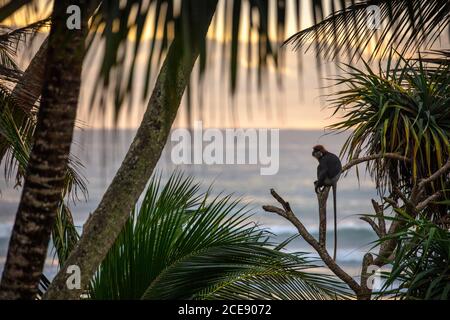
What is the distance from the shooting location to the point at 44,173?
330cm

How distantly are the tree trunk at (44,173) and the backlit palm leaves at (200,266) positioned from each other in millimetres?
1125

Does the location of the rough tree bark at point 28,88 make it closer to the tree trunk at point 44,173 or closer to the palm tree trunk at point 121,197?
the palm tree trunk at point 121,197

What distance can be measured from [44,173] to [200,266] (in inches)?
59.9

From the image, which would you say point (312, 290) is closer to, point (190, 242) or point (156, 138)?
point (190, 242)

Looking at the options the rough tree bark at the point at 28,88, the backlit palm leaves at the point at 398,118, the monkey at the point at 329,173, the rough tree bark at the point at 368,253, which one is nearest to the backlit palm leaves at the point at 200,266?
the rough tree bark at the point at 368,253

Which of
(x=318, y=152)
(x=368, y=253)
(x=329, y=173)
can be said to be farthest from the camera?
(x=318, y=152)

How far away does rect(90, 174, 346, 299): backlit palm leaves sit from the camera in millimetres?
4617

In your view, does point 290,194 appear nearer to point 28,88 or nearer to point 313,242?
point 28,88

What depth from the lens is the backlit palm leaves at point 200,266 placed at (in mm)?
4617

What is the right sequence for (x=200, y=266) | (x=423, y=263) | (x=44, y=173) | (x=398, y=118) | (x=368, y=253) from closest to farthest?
1. (x=44, y=173)
2. (x=200, y=266)
3. (x=423, y=263)
4. (x=368, y=253)
5. (x=398, y=118)

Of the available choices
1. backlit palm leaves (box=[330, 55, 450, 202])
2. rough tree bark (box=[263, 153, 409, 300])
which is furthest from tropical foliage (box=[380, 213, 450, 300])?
backlit palm leaves (box=[330, 55, 450, 202])

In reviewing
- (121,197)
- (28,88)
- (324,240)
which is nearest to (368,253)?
(324,240)

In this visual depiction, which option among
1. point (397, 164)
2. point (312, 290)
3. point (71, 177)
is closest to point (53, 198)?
point (312, 290)
